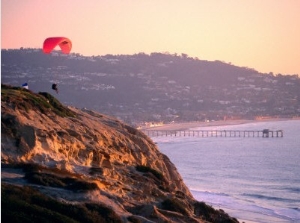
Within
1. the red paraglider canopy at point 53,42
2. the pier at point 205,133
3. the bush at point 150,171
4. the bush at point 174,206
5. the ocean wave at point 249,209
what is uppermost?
the red paraglider canopy at point 53,42

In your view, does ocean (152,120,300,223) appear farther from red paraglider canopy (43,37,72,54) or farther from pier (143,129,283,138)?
pier (143,129,283,138)

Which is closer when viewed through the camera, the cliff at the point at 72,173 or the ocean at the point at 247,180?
the cliff at the point at 72,173

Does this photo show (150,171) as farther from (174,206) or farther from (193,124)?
(193,124)

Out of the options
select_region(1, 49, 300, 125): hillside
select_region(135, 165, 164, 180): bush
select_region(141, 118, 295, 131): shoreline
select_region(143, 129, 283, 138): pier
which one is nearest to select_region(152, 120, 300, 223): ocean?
select_region(135, 165, 164, 180): bush

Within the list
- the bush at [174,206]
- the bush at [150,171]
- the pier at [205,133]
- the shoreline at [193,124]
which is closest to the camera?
the bush at [174,206]

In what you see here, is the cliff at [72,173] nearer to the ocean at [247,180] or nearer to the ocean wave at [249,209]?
the ocean wave at [249,209]

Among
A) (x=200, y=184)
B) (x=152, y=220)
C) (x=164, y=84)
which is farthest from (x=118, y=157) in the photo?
(x=164, y=84)

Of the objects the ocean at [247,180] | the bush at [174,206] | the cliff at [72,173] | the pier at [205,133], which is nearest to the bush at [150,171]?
the cliff at [72,173]

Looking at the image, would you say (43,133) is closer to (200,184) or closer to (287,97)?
(200,184)

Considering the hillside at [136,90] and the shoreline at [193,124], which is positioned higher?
the hillside at [136,90]
